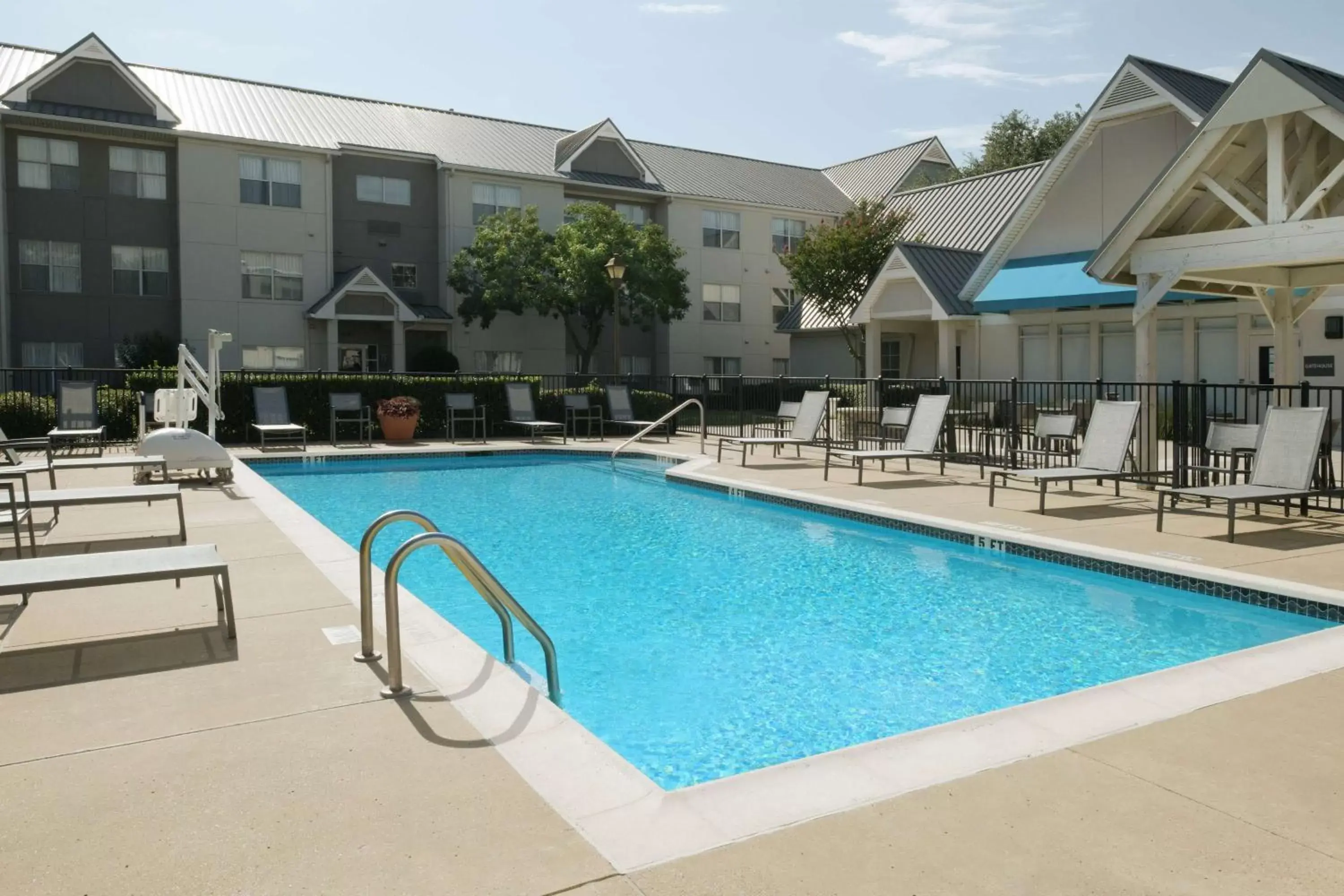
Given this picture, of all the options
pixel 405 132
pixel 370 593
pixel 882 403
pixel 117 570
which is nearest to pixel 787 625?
pixel 370 593

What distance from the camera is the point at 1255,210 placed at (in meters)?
12.0

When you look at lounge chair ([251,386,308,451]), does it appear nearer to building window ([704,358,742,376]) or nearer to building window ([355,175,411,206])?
building window ([355,175,411,206])

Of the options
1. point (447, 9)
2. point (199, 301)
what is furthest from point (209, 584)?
point (199, 301)

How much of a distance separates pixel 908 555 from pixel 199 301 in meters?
25.0

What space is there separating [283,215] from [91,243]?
512 centimetres

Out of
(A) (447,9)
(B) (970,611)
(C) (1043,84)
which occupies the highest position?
(C) (1043,84)

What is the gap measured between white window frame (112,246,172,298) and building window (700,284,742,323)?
1766 centimetres

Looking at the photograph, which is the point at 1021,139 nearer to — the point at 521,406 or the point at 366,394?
the point at 521,406

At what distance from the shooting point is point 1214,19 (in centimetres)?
1377

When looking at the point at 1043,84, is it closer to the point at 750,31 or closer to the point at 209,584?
the point at 750,31

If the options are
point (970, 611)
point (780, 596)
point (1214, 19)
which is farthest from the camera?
point (1214, 19)

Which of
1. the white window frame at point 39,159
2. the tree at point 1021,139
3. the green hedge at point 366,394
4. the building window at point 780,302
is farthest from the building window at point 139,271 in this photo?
the tree at point 1021,139

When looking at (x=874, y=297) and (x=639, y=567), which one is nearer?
(x=639, y=567)

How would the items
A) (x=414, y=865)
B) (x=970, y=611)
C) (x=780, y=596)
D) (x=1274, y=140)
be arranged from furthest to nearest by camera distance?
(x=1274, y=140) → (x=780, y=596) → (x=970, y=611) → (x=414, y=865)
